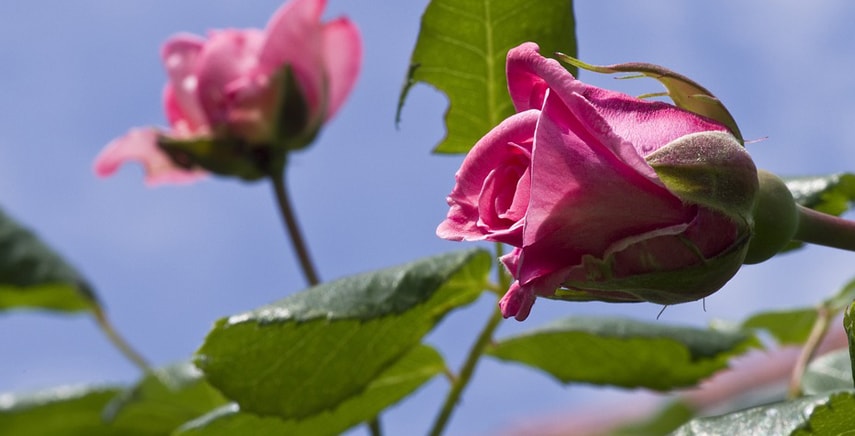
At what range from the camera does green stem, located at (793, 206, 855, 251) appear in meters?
0.66

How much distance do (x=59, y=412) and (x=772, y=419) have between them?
3.86ft

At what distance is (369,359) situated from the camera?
3.09ft

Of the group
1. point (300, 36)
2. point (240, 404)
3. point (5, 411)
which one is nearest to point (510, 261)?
point (240, 404)

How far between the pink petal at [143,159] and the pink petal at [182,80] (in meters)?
0.06

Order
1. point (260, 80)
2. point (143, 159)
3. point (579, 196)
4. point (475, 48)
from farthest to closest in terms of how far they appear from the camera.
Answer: point (143, 159)
point (260, 80)
point (475, 48)
point (579, 196)

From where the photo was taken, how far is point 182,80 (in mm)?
1753

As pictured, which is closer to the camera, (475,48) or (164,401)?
(475,48)

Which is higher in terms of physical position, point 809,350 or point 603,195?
point 603,195

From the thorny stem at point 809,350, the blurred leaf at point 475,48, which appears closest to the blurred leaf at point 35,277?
the blurred leaf at point 475,48

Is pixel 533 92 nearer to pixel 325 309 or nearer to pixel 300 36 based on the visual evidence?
pixel 325 309

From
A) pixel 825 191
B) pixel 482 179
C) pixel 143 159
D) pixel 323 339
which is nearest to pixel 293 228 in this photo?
pixel 143 159

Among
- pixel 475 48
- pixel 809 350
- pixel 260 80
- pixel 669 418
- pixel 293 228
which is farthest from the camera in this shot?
pixel 669 418

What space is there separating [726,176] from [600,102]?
Answer: 0.08 m

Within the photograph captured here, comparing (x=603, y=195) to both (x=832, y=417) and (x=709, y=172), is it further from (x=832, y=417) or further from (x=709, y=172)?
(x=832, y=417)
